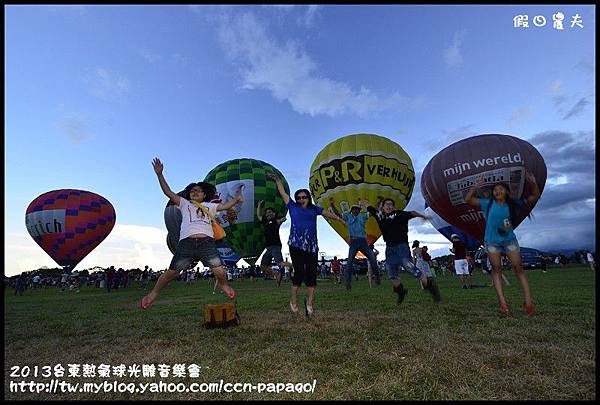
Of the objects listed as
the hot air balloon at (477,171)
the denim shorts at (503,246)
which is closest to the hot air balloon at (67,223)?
the hot air balloon at (477,171)

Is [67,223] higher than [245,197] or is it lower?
lower

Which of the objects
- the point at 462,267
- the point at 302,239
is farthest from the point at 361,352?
the point at 462,267

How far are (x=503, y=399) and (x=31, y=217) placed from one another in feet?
104

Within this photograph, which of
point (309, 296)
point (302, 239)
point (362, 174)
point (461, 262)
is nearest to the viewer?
point (309, 296)

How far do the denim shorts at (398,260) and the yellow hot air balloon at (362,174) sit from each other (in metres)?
11.0

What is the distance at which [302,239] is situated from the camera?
18.0ft

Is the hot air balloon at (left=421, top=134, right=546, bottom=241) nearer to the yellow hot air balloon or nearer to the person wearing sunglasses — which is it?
the yellow hot air balloon

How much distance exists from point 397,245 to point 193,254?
375 cm

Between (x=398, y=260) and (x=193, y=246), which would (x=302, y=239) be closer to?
(x=193, y=246)

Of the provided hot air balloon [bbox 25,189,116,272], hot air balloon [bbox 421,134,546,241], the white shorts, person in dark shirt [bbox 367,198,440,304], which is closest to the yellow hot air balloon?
hot air balloon [bbox 421,134,546,241]

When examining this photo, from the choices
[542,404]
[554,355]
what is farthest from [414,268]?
[542,404]

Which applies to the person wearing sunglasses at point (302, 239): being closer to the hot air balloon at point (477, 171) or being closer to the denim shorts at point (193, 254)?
Result: the denim shorts at point (193, 254)

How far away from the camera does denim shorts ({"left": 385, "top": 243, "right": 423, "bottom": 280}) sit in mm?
6203

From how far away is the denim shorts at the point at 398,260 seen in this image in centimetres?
620
